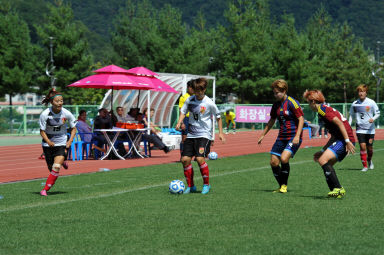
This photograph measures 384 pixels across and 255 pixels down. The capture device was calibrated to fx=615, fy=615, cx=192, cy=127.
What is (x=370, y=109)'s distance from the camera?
1439cm

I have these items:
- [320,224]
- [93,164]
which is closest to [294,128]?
[320,224]

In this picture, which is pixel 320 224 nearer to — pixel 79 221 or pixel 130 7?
pixel 79 221

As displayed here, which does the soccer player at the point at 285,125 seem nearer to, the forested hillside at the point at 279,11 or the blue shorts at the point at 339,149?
the blue shorts at the point at 339,149

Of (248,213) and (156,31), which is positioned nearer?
(248,213)

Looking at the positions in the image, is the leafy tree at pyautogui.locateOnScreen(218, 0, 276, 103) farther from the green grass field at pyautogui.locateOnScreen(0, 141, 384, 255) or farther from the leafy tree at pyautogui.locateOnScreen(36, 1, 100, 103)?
the green grass field at pyautogui.locateOnScreen(0, 141, 384, 255)

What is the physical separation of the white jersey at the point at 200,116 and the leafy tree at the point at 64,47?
41079 millimetres

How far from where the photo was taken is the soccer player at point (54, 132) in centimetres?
1028

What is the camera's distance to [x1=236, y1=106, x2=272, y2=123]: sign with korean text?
44.5 metres

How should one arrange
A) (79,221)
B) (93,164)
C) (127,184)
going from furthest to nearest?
1. (93,164)
2. (127,184)
3. (79,221)

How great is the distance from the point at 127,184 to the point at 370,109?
6.20 metres

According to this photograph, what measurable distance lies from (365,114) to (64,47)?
128 ft

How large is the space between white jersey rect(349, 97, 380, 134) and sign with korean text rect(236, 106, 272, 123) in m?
29.8

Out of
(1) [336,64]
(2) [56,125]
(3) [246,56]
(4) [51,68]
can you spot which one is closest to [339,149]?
(2) [56,125]

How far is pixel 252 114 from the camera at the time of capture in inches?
1767
